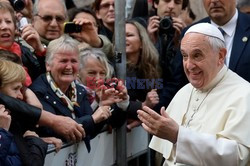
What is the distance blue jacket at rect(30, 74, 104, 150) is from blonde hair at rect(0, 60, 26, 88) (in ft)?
1.79

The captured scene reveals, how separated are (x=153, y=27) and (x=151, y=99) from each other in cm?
82

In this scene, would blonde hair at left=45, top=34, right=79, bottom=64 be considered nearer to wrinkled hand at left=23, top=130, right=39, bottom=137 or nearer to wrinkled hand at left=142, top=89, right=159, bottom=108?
wrinkled hand at left=23, top=130, right=39, bottom=137

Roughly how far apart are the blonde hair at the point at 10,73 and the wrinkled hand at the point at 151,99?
6.47 feet

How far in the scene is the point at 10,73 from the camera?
14.0 feet

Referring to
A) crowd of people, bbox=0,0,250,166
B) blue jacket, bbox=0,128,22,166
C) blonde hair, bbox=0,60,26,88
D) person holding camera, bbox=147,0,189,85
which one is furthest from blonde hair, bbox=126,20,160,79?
blue jacket, bbox=0,128,22,166

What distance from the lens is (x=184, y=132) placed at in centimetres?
403

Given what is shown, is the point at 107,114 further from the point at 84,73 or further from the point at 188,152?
the point at 188,152

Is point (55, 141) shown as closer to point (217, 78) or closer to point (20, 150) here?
point (20, 150)

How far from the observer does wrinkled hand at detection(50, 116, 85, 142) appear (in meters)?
4.67

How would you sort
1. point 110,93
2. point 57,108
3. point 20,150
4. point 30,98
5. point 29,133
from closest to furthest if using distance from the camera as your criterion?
point 20,150
point 29,133
point 30,98
point 57,108
point 110,93

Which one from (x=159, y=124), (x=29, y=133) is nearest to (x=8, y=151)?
(x=29, y=133)

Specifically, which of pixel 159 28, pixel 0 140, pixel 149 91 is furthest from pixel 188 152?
pixel 159 28

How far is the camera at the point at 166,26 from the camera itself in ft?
21.4

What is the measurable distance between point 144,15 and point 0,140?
393cm
